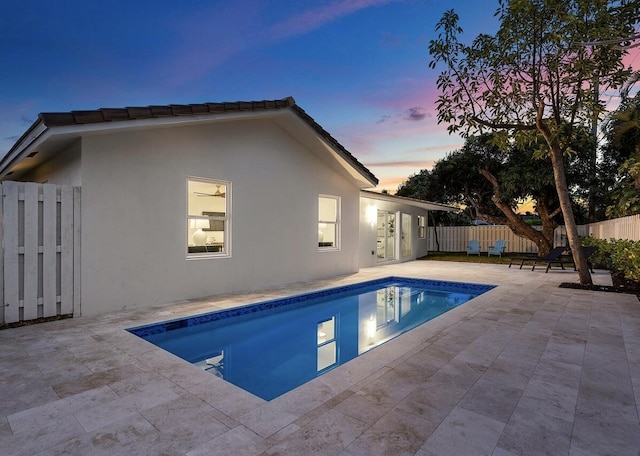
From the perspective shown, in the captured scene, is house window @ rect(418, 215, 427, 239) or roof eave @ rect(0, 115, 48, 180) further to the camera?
house window @ rect(418, 215, 427, 239)

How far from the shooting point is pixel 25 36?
1108 cm

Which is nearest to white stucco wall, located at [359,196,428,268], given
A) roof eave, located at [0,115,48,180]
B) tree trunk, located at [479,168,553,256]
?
tree trunk, located at [479,168,553,256]

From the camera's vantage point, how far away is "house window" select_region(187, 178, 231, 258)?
7782 mm

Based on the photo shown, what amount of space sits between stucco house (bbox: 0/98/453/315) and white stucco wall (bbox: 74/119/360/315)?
0.8 inches

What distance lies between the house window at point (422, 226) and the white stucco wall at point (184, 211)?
10534 mm

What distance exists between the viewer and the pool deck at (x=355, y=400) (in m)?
2.32

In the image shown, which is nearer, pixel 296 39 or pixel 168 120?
pixel 168 120

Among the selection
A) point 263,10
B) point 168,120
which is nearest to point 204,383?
point 168,120

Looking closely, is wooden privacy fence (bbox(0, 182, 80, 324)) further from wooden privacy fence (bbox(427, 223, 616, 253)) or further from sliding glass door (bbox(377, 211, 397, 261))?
wooden privacy fence (bbox(427, 223, 616, 253))

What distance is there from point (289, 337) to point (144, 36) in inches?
429

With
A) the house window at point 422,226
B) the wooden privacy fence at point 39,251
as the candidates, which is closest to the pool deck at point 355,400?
the wooden privacy fence at point 39,251

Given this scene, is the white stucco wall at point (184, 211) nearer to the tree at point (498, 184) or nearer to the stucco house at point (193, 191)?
the stucco house at point (193, 191)

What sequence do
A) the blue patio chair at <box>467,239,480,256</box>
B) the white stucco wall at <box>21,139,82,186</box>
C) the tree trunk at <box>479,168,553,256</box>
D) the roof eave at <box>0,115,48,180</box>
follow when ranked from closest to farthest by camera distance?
1. the roof eave at <box>0,115,48,180</box>
2. the white stucco wall at <box>21,139,82,186</box>
3. the tree trunk at <box>479,168,553,256</box>
4. the blue patio chair at <box>467,239,480,256</box>

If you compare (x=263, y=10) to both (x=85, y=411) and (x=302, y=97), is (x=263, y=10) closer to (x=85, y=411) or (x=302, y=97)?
(x=302, y=97)
